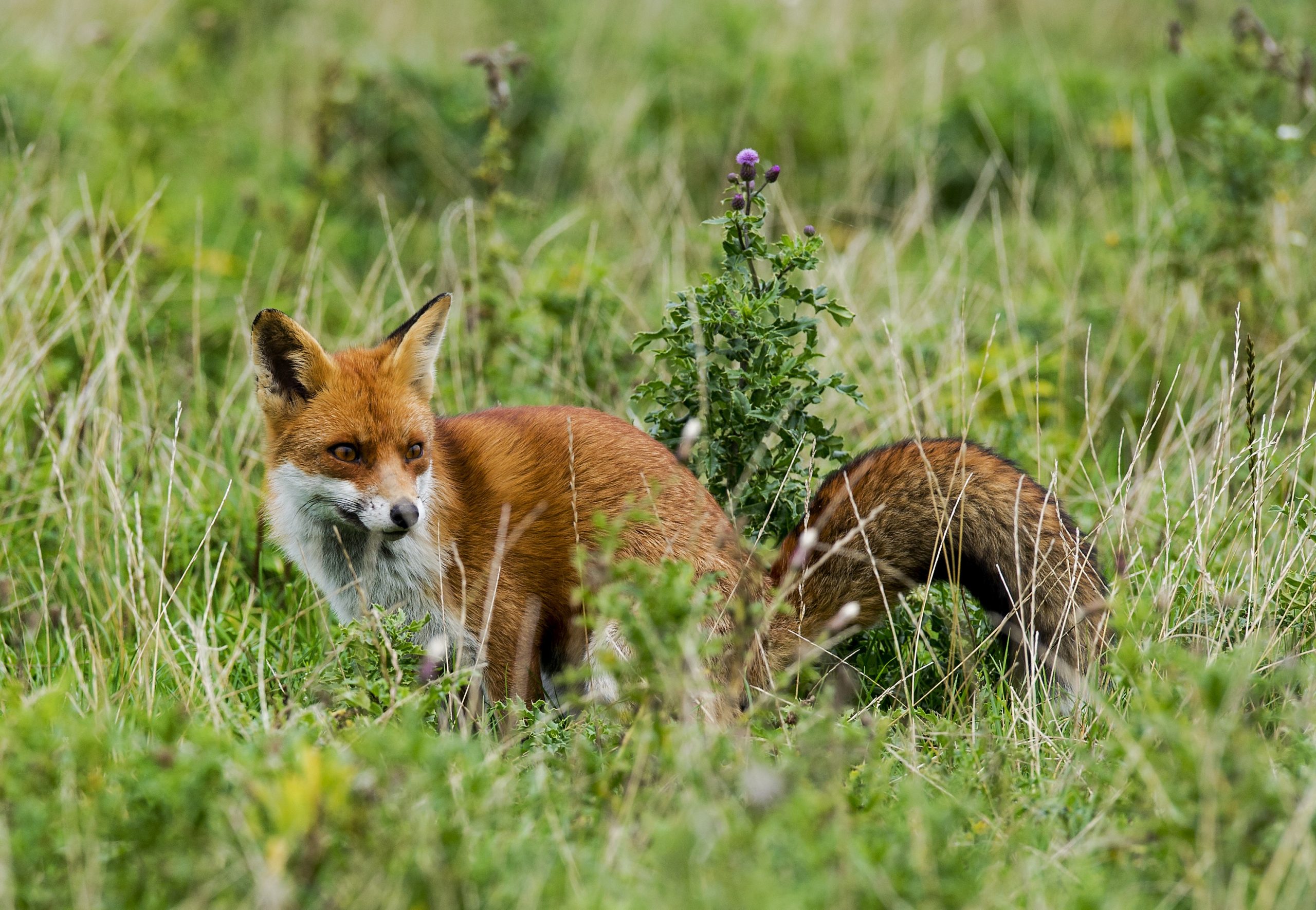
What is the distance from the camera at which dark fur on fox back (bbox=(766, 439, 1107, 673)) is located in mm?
4367

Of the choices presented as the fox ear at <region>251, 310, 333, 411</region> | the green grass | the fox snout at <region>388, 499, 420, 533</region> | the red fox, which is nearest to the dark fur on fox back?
the red fox

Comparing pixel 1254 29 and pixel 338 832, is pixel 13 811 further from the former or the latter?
pixel 1254 29

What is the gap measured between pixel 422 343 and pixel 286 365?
51 cm

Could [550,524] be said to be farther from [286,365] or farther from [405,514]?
[286,365]

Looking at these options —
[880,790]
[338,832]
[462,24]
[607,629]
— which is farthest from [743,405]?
[462,24]

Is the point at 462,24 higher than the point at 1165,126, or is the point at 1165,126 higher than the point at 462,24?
the point at 462,24

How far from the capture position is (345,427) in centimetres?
445

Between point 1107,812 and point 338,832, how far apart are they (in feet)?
6.54

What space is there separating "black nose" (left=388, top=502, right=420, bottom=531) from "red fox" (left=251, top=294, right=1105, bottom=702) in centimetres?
7

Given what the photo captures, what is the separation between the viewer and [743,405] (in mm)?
4688

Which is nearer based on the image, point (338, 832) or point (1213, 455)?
point (338, 832)

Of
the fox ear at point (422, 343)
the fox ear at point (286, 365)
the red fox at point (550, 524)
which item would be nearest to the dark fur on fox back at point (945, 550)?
the red fox at point (550, 524)

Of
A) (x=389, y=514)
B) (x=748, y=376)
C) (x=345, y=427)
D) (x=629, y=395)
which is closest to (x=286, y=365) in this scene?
(x=345, y=427)

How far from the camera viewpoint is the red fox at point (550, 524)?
4.42 meters
